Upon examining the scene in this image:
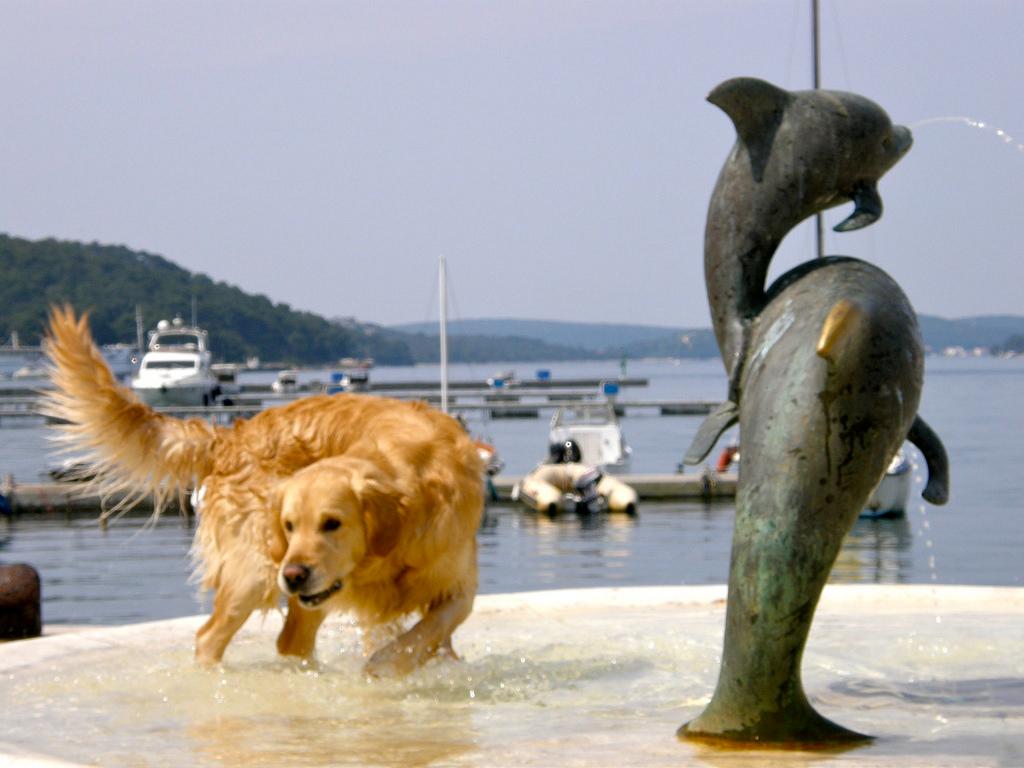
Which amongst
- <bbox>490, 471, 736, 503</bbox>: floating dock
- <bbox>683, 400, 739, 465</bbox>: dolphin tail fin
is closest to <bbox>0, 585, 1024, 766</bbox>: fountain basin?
<bbox>683, 400, 739, 465</bbox>: dolphin tail fin

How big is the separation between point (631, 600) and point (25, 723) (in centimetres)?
397

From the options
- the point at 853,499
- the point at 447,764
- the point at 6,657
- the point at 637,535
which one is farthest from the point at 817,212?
the point at 637,535

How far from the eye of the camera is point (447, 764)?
4918 millimetres

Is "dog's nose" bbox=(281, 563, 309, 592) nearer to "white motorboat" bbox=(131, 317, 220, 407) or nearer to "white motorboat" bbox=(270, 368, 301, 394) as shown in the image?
"white motorboat" bbox=(131, 317, 220, 407)

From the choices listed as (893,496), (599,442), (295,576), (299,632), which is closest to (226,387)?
(599,442)

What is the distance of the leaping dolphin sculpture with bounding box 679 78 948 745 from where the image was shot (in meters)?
4.90

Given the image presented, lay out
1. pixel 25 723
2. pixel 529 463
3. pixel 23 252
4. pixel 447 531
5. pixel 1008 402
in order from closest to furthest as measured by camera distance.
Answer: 1. pixel 25 723
2. pixel 447 531
3. pixel 529 463
4. pixel 1008 402
5. pixel 23 252

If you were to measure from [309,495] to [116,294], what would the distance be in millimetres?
164436

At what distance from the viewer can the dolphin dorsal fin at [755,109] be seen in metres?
5.32

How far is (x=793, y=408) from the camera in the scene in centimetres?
494

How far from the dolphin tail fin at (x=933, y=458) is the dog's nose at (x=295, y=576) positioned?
256 centimetres

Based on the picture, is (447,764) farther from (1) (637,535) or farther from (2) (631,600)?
(1) (637,535)

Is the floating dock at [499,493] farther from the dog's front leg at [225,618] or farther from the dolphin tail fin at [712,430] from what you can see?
the dolphin tail fin at [712,430]

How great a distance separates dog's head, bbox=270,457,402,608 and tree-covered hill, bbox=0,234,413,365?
462 feet
